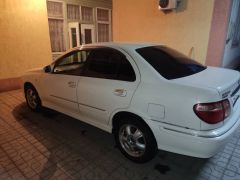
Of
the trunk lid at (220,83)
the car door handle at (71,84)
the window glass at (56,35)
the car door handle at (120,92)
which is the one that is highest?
the window glass at (56,35)

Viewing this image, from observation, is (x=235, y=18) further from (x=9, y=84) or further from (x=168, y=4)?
(x=9, y=84)

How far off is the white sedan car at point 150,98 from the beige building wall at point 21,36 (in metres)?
3.56

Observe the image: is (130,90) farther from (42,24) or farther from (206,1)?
(42,24)

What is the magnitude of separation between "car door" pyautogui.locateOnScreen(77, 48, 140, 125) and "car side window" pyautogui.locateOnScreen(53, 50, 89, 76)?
0.53 feet

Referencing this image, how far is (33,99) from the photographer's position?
14.1 feet

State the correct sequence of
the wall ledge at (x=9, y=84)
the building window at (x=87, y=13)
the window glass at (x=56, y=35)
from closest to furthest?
the wall ledge at (x=9, y=84) < the window glass at (x=56, y=35) < the building window at (x=87, y=13)

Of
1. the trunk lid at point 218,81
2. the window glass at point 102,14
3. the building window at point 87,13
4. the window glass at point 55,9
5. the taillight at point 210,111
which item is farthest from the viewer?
the window glass at point 102,14

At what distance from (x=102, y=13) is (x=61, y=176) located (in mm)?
8509

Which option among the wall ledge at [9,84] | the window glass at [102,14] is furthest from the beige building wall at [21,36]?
the window glass at [102,14]

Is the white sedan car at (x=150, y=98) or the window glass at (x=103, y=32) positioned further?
the window glass at (x=103, y=32)

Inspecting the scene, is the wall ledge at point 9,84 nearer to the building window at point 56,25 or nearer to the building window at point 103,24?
the building window at point 56,25

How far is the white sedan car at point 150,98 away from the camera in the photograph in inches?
78.1

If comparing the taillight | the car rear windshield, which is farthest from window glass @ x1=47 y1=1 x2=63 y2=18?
the taillight

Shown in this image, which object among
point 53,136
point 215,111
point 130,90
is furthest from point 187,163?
point 53,136
